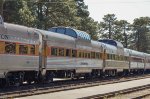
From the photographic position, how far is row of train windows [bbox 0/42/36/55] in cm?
2233

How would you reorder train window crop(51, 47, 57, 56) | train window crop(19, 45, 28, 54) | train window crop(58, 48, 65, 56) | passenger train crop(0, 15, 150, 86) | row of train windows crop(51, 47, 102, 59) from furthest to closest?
1. train window crop(58, 48, 65, 56)
2. row of train windows crop(51, 47, 102, 59)
3. train window crop(51, 47, 57, 56)
4. train window crop(19, 45, 28, 54)
5. passenger train crop(0, 15, 150, 86)

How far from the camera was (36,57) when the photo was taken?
25922 mm

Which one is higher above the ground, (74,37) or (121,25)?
(121,25)

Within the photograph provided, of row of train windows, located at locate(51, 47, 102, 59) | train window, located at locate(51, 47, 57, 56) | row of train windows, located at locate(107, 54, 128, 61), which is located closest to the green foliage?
row of train windows, located at locate(107, 54, 128, 61)

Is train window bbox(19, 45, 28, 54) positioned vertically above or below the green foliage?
below

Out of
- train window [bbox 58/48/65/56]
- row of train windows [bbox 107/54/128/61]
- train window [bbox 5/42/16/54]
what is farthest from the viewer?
row of train windows [bbox 107/54/128/61]

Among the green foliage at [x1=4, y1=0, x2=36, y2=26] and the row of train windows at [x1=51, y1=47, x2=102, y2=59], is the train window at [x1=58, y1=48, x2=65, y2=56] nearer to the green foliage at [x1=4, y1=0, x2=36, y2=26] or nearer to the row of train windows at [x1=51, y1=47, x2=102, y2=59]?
the row of train windows at [x1=51, y1=47, x2=102, y2=59]

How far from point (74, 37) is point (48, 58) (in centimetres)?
623

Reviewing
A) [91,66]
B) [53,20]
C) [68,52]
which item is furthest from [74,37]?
[53,20]

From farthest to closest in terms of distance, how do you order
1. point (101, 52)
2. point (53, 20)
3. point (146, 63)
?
1. point (146, 63)
2. point (53, 20)
3. point (101, 52)

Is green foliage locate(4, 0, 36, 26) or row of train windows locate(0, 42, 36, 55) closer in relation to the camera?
row of train windows locate(0, 42, 36, 55)

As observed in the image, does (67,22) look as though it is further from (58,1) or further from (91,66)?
(91,66)

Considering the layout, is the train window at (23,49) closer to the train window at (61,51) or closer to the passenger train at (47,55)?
the passenger train at (47,55)

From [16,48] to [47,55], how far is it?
4.14 meters
